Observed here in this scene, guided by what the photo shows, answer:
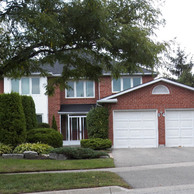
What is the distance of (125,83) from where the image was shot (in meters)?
24.2

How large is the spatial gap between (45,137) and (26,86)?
9525 mm

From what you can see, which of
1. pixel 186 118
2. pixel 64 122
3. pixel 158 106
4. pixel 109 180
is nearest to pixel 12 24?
pixel 109 180

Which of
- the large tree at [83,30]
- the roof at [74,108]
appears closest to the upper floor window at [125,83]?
the roof at [74,108]

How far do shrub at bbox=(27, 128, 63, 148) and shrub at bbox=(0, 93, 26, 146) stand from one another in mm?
893

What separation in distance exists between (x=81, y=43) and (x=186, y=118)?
1087 cm

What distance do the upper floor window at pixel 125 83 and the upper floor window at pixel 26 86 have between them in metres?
6.16

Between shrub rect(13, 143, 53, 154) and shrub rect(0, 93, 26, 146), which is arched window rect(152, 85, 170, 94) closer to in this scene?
shrub rect(13, 143, 53, 154)

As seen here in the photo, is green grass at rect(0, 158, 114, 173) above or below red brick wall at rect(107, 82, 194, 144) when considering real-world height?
below

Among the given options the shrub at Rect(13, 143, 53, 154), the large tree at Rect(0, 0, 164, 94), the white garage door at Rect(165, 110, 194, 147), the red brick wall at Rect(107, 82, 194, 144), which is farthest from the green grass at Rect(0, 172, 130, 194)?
the white garage door at Rect(165, 110, 194, 147)

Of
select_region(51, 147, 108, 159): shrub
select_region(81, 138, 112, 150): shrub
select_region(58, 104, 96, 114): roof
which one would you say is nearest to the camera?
select_region(51, 147, 108, 159): shrub

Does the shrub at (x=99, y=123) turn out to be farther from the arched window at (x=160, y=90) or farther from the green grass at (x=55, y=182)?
the green grass at (x=55, y=182)

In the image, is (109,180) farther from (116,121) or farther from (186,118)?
(186,118)

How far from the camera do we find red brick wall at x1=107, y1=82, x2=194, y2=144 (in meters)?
17.1

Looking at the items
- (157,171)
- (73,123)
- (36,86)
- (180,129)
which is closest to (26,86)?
(36,86)
